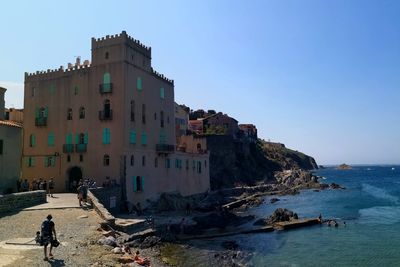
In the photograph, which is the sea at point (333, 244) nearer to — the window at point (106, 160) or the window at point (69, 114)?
the window at point (106, 160)

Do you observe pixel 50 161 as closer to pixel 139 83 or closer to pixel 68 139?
pixel 68 139

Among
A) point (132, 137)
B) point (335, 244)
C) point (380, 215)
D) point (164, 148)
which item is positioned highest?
point (132, 137)

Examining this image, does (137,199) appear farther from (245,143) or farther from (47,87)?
(245,143)

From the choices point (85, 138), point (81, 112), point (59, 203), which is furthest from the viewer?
point (81, 112)

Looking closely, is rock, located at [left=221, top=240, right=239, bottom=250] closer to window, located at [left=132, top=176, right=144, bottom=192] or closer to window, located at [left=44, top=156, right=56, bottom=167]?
window, located at [left=132, top=176, right=144, bottom=192]

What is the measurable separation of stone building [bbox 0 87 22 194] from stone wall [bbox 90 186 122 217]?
6.46 meters

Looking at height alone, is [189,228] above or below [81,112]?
below

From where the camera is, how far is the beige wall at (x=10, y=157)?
1212 inches

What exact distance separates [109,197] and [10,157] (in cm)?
844

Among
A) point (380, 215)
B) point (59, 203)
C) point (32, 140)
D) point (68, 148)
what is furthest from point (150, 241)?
point (380, 215)

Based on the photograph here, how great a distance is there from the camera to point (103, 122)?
38.1 meters

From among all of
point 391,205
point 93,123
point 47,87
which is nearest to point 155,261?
point 93,123

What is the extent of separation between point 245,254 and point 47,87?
27511mm

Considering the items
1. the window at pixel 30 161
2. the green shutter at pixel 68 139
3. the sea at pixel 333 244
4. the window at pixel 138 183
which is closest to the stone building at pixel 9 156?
the green shutter at pixel 68 139
